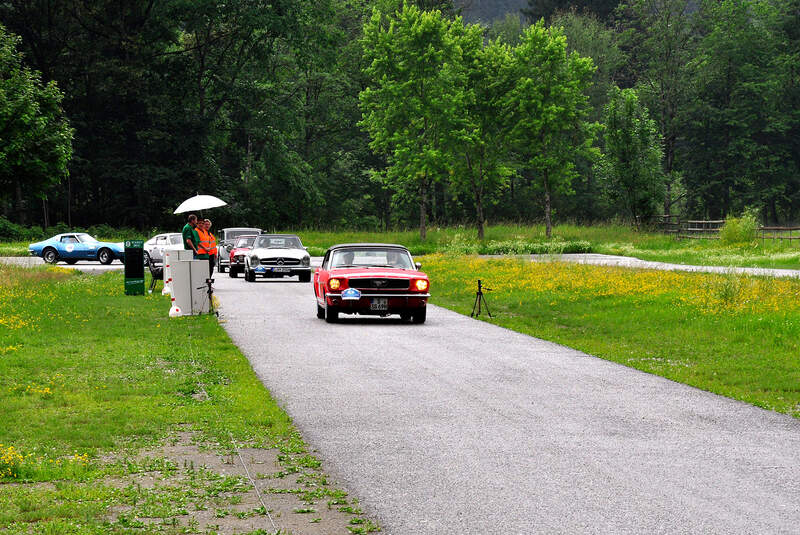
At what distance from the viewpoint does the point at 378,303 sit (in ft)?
61.6

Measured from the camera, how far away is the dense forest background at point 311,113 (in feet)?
219

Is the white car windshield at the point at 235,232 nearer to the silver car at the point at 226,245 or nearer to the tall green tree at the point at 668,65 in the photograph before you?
the silver car at the point at 226,245

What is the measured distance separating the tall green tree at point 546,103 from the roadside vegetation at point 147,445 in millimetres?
51436

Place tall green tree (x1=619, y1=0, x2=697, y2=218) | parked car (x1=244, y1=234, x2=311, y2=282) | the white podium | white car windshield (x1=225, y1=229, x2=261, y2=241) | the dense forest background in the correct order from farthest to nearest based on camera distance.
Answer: tall green tree (x1=619, y1=0, x2=697, y2=218) < the dense forest background < white car windshield (x1=225, y1=229, x2=261, y2=241) < parked car (x1=244, y1=234, x2=311, y2=282) < the white podium

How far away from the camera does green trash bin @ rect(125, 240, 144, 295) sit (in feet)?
83.2

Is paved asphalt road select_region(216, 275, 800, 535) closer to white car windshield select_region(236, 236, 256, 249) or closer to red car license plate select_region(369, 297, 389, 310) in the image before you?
red car license plate select_region(369, 297, 389, 310)

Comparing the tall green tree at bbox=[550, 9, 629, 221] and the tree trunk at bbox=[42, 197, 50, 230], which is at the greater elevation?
the tall green tree at bbox=[550, 9, 629, 221]

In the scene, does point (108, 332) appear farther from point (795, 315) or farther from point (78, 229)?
point (78, 229)

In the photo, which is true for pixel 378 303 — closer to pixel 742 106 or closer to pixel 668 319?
pixel 668 319

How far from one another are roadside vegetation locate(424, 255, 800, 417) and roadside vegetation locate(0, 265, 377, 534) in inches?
214

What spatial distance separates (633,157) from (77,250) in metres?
37.3

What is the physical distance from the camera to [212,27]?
68875 mm

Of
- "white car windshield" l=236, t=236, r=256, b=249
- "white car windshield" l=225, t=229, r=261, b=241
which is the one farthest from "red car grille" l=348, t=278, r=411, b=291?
"white car windshield" l=225, t=229, r=261, b=241

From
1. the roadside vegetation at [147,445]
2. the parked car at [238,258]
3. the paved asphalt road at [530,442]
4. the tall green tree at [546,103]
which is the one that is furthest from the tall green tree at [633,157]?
the roadside vegetation at [147,445]
